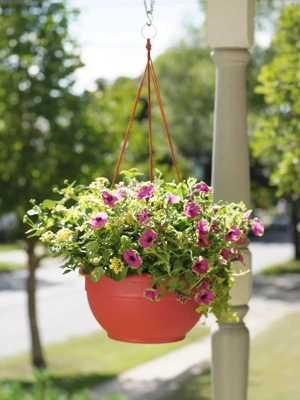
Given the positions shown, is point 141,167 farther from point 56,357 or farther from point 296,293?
point 296,293

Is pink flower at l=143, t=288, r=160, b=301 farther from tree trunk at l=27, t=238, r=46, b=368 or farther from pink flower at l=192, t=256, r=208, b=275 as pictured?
tree trunk at l=27, t=238, r=46, b=368

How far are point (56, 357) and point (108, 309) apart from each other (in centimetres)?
780

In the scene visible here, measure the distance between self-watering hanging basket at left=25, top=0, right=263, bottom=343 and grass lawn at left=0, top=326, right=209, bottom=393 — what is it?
611 cm

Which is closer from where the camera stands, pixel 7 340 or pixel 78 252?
pixel 78 252

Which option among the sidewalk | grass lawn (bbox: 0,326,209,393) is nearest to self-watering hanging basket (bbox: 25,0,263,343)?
the sidewalk

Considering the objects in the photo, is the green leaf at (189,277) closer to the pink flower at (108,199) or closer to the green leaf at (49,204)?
the pink flower at (108,199)

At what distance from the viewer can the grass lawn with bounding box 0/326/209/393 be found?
8565mm

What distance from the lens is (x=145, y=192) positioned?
2109 mm

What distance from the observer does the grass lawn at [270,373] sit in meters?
7.49

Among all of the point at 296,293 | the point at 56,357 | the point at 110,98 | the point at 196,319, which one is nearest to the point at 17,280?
the point at 296,293

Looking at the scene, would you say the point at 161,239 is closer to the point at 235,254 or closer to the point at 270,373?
the point at 235,254

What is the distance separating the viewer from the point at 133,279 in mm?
2076

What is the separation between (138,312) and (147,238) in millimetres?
249

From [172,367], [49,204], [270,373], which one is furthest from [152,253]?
[172,367]
